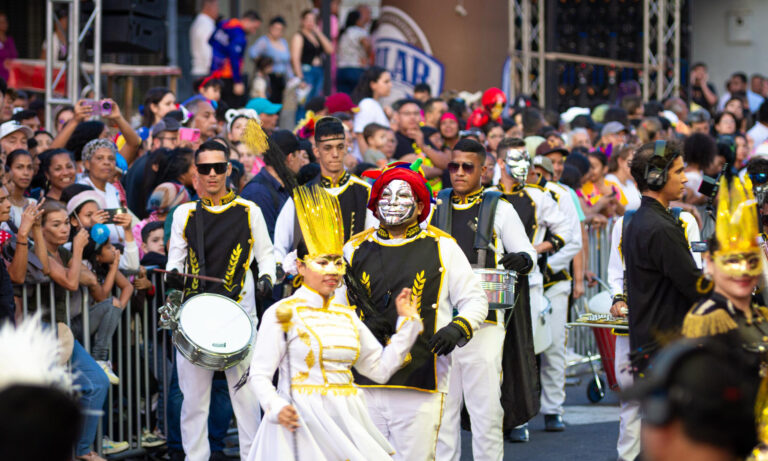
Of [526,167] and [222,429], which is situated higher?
[526,167]

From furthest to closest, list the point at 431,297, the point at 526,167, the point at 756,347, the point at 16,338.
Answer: the point at 526,167, the point at 431,297, the point at 756,347, the point at 16,338

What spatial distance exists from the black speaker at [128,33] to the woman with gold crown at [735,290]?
8650 mm

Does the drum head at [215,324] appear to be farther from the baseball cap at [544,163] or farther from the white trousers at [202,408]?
the baseball cap at [544,163]

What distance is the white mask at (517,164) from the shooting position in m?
9.32

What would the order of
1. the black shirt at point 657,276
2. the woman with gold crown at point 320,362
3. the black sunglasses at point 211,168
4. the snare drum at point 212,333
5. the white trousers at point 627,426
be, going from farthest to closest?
the black sunglasses at point 211,168 < the snare drum at point 212,333 < the white trousers at point 627,426 < the black shirt at point 657,276 < the woman with gold crown at point 320,362

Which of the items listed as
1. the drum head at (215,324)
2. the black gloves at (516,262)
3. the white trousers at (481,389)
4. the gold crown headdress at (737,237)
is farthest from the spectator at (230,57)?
the gold crown headdress at (737,237)

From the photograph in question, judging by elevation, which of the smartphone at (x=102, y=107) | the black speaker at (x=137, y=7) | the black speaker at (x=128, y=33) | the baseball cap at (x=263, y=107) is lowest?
the smartphone at (x=102, y=107)

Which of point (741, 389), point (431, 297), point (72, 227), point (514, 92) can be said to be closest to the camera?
point (741, 389)

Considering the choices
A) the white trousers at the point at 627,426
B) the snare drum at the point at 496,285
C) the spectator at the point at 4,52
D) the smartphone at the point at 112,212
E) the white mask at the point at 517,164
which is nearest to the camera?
the white trousers at the point at 627,426

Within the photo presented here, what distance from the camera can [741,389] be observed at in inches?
112

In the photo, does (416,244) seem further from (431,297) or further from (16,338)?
(16,338)

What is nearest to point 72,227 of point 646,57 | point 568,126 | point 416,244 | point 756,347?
point 416,244

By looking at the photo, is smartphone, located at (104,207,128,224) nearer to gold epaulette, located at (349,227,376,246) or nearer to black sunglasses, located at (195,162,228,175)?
black sunglasses, located at (195,162,228,175)

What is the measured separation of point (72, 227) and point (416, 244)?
9.55 feet
